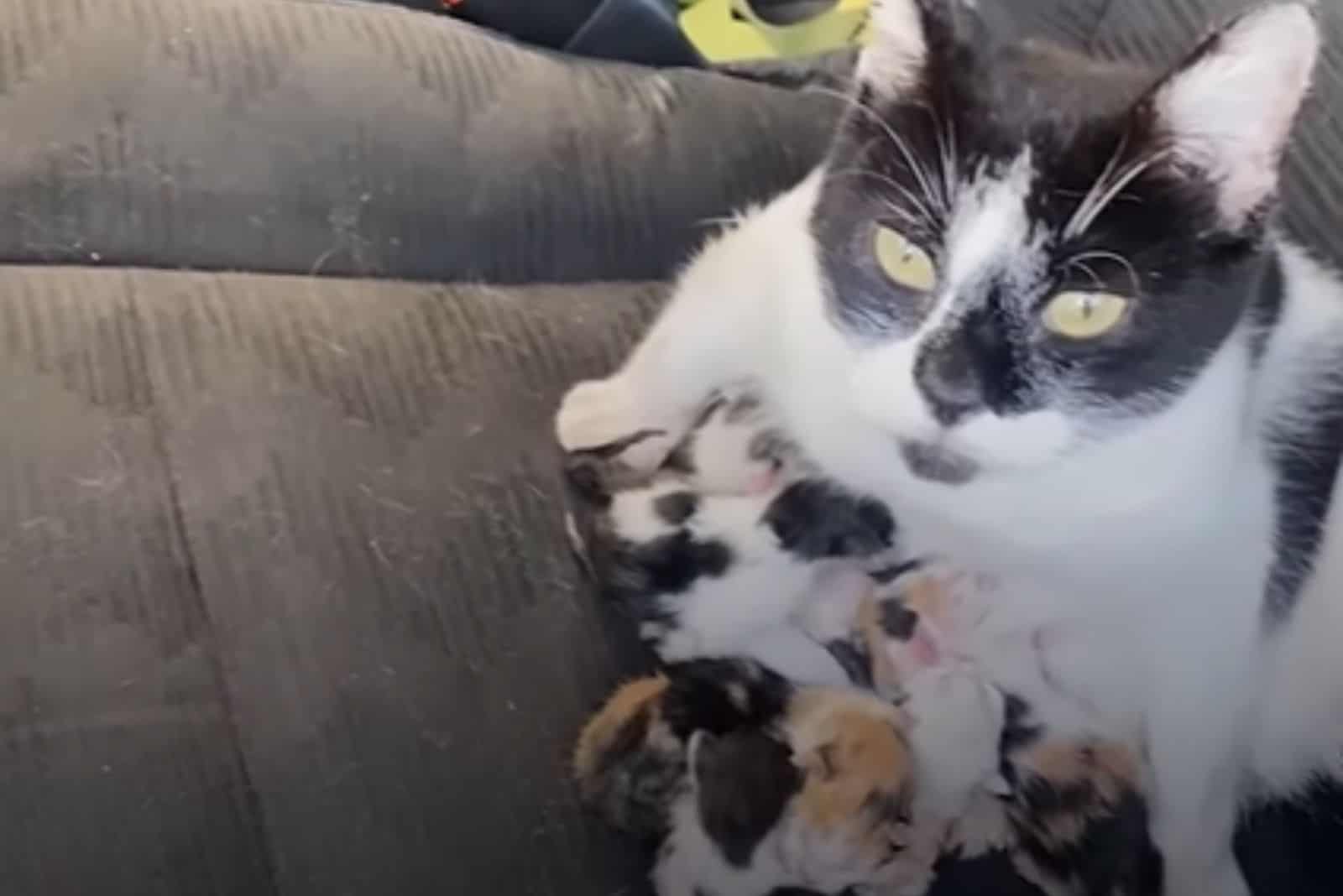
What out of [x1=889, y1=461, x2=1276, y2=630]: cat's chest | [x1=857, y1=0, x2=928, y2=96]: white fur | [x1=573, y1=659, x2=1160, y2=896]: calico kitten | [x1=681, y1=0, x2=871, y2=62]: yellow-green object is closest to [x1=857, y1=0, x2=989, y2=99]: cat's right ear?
[x1=857, y1=0, x2=928, y2=96]: white fur

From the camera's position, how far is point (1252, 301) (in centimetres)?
117

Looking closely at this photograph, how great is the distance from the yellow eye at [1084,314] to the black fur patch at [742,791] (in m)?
0.29

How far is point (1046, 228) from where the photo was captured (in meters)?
1.06

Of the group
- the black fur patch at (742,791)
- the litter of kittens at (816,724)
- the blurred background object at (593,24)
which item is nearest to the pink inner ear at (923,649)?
the litter of kittens at (816,724)

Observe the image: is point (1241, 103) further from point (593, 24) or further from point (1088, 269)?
Answer: point (593, 24)

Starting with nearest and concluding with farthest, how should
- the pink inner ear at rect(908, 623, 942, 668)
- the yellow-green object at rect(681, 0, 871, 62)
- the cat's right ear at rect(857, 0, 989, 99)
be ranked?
the cat's right ear at rect(857, 0, 989, 99)
the pink inner ear at rect(908, 623, 942, 668)
the yellow-green object at rect(681, 0, 871, 62)

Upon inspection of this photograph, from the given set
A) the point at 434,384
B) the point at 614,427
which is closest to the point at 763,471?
the point at 614,427

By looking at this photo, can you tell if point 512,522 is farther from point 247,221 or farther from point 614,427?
point 247,221

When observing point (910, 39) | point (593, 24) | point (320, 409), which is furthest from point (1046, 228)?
point (593, 24)

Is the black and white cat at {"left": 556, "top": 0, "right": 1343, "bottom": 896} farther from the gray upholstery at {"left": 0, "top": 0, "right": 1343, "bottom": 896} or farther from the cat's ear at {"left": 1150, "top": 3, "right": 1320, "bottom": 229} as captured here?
the gray upholstery at {"left": 0, "top": 0, "right": 1343, "bottom": 896}

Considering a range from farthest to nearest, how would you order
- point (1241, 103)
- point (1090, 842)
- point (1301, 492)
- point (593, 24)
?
point (593, 24)
point (1301, 492)
point (1090, 842)
point (1241, 103)

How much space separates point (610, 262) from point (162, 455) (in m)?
0.41

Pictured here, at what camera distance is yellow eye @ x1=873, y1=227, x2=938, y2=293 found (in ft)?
3.58

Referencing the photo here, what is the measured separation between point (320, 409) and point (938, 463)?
0.39m
